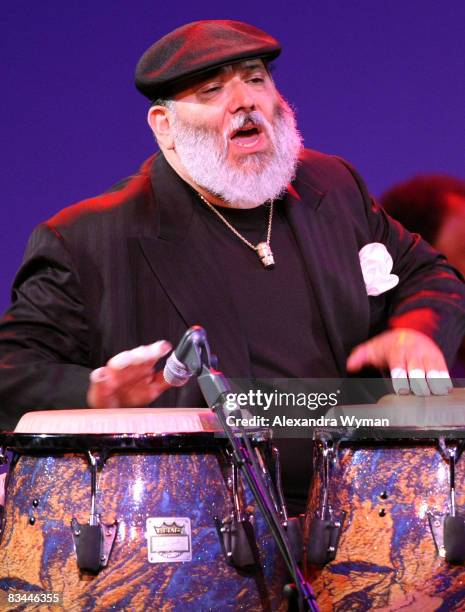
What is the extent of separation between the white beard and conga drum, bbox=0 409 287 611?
0.90 m

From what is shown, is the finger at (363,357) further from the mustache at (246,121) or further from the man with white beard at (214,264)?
the mustache at (246,121)

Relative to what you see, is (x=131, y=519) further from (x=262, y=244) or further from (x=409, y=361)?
(x=262, y=244)

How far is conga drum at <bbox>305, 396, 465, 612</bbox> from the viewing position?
6.46ft

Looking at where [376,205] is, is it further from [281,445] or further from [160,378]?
[160,378]

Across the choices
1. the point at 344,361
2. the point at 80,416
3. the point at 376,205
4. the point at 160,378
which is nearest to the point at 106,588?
the point at 80,416

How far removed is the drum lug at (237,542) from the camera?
195 centimetres

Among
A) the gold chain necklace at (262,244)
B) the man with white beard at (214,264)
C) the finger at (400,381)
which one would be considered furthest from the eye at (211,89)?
the finger at (400,381)

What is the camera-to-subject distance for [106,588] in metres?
1.93

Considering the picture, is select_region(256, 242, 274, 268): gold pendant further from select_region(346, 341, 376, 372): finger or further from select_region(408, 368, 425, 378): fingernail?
select_region(408, 368, 425, 378): fingernail

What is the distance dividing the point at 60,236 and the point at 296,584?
1.25 meters

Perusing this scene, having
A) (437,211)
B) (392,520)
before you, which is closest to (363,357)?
(392,520)

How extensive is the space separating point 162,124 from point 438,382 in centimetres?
109

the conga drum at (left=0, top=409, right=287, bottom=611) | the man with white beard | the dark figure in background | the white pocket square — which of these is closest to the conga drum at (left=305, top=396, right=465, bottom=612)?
the conga drum at (left=0, top=409, right=287, bottom=611)

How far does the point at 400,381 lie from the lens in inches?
87.4
